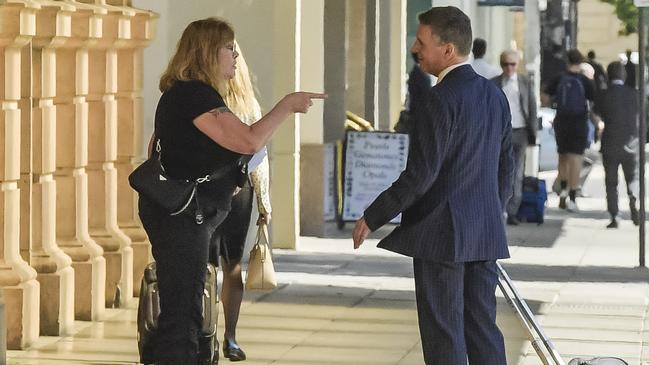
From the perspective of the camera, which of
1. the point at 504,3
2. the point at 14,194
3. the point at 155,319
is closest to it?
the point at 155,319

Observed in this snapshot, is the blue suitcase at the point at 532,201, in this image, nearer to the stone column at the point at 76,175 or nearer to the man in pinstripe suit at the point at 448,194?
the stone column at the point at 76,175

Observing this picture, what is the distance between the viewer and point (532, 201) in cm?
2098

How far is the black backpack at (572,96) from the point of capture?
22.9 meters

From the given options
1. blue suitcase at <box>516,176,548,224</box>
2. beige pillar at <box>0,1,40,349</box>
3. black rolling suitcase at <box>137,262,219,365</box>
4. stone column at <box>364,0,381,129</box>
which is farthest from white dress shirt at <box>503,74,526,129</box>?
black rolling suitcase at <box>137,262,219,365</box>

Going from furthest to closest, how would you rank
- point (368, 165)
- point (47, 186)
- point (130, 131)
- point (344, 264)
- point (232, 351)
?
point (368, 165) < point (344, 264) < point (130, 131) < point (47, 186) < point (232, 351)

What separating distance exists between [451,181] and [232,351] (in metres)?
3.15

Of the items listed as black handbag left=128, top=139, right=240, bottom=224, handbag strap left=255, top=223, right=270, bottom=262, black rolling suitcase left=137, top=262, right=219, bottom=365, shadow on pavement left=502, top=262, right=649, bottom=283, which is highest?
black handbag left=128, top=139, right=240, bottom=224

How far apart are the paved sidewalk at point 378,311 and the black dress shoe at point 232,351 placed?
3.5 inches

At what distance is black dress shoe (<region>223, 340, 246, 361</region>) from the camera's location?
10.5 meters

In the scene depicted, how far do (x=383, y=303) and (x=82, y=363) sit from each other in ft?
11.4

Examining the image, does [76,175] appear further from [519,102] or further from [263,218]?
[519,102]

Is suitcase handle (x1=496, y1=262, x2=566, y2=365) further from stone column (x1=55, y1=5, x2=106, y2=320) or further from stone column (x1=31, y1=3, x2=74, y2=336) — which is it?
stone column (x1=55, y1=5, x2=106, y2=320)

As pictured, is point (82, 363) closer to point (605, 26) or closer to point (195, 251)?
point (195, 251)

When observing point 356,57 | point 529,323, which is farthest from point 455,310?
point 356,57
